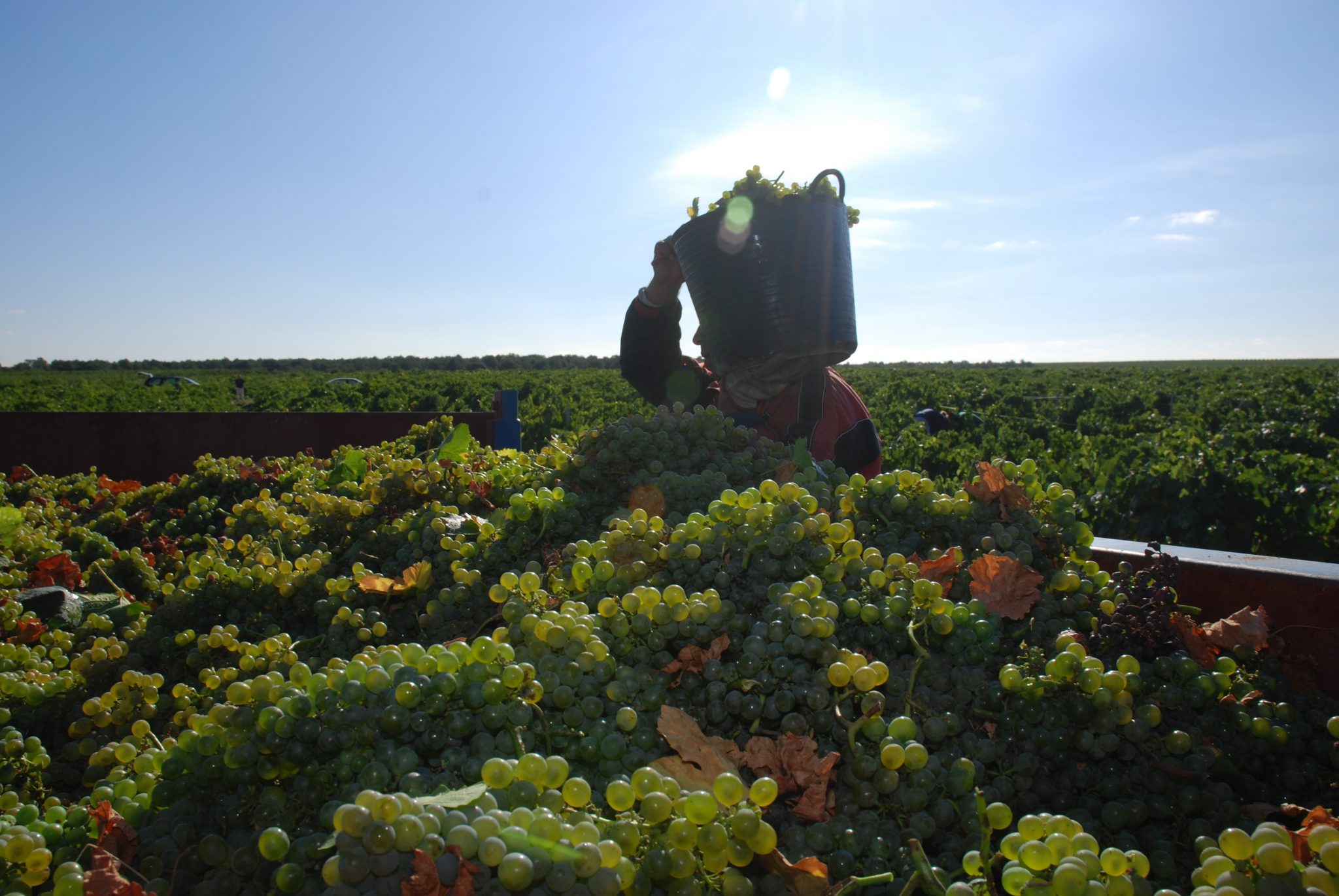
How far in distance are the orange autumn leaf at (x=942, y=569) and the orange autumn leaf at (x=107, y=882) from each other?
1.20 m

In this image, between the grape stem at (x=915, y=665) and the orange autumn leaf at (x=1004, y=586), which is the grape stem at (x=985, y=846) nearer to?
the grape stem at (x=915, y=665)

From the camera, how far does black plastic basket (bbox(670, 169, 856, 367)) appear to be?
291 centimetres

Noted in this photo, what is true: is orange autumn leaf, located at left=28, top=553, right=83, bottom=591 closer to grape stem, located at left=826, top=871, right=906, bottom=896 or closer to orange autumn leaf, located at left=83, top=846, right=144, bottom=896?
orange autumn leaf, located at left=83, top=846, right=144, bottom=896

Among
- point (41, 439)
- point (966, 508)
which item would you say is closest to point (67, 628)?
point (966, 508)

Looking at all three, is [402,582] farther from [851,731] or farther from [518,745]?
[851,731]

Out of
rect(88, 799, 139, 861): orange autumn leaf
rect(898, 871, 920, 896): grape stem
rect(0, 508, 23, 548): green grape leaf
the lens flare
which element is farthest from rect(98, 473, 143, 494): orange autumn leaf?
rect(898, 871, 920, 896): grape stem

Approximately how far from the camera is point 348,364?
86.6 metres

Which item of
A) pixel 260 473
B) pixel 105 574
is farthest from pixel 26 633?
pixel 260 473

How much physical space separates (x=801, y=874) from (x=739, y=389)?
106 inches

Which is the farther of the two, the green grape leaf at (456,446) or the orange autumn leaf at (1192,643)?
the green grape leaf at (456,446)

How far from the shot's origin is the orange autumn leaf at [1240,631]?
1387 millimetres

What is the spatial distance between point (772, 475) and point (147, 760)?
1432 mm

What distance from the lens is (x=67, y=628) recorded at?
1975 mm

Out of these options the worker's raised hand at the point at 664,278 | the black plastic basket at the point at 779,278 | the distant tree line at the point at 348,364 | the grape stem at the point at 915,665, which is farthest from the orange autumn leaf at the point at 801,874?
the distant tree line at the point at 348,364
